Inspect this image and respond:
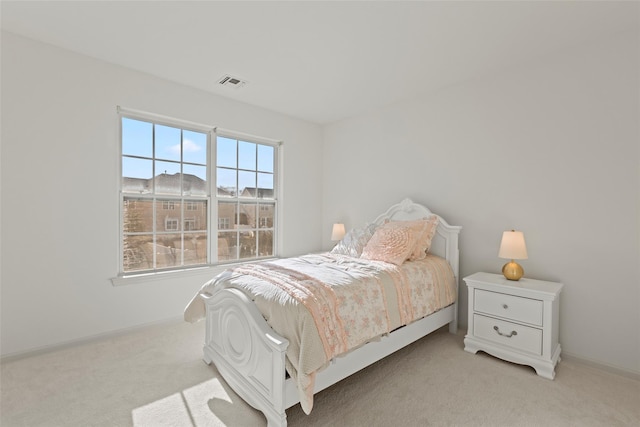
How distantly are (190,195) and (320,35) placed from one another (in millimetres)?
2122

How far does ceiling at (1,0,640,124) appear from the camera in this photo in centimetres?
204

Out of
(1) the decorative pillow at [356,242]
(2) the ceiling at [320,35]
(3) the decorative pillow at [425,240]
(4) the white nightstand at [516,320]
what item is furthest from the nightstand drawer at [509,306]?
(2) the ceiling at [320,35]

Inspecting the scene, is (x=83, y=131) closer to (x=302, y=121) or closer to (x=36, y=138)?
(x=36, y=138)

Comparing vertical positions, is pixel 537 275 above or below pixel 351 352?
above

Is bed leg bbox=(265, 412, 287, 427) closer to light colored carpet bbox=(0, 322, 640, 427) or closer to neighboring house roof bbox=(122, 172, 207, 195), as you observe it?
light colored carpet bbox=(0, 322, 640, 427)

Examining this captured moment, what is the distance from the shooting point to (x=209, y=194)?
353 centimetres

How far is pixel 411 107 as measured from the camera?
11.6 feet

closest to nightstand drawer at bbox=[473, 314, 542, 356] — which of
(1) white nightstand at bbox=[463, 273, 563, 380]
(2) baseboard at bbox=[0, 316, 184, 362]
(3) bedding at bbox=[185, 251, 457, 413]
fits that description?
(1) white nightstand at bbox=[463, 273, 563, 380]

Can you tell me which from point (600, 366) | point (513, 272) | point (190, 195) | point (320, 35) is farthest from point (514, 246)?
point (190, 195)

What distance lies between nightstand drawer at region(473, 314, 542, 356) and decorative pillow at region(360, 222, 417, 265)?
30.9 inches

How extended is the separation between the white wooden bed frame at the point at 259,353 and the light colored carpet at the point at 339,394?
0.44ft

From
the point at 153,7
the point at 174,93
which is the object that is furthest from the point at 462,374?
the point at 174,93

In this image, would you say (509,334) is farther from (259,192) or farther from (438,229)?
(259,192)

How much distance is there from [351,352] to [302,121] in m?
3.29
